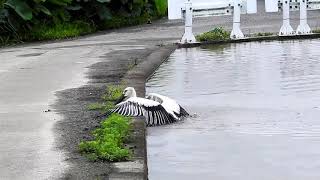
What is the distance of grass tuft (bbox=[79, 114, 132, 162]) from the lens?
6.43 meters

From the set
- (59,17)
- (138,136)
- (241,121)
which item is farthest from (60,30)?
(138,136)

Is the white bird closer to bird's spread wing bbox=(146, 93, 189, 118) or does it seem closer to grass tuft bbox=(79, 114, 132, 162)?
bird's spread wing bbox=(146, 93, 189, 118)

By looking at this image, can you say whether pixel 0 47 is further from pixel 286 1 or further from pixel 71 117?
pixel 71 117

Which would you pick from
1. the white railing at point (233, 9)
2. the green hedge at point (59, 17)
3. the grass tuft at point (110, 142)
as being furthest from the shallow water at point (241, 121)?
the green hedge at point (59, 17)

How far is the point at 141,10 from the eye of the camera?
96.7 feet

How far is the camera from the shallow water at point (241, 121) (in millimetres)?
6652

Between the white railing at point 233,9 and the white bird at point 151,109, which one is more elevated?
the white railing at point 233,9

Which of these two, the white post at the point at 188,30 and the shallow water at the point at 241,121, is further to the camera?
the white post at the point at 188,30

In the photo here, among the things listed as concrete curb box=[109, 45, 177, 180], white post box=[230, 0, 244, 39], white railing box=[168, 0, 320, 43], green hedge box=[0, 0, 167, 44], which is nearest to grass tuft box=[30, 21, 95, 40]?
green hedge box=[0, 0, 167, 44]

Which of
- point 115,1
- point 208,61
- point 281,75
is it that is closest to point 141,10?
point 115,1

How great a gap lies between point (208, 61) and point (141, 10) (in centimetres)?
1489

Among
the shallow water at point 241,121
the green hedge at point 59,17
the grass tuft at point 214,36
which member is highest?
the green hedge at point 59,17

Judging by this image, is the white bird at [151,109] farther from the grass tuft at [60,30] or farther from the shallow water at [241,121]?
the grass tuft at [60,30]

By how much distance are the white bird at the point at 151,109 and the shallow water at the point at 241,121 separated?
0.14 meters
